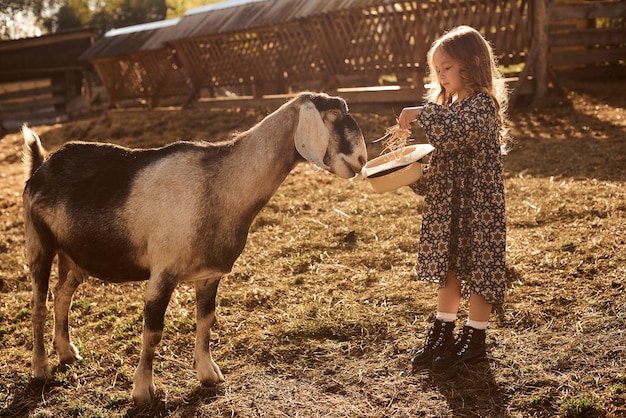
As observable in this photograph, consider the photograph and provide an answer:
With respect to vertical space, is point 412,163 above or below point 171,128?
above

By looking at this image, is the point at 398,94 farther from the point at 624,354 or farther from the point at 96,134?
the point at 624,354

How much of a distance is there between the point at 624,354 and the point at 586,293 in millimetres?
1058

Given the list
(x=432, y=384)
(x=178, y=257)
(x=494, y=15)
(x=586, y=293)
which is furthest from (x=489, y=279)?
(x=494, y=15)

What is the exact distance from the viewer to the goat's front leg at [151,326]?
13.4 feet

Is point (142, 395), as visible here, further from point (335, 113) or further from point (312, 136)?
point (335, 113)

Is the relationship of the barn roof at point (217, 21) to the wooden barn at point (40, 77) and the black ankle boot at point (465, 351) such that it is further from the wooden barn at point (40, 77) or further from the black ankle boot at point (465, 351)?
the black ankle boot at point (465, 351)

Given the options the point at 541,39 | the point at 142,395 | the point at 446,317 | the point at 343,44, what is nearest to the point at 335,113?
the point at 446,317

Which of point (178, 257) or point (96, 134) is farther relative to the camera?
point (96, 134)

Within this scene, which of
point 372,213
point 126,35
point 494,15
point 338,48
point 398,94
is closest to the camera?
point 372,213

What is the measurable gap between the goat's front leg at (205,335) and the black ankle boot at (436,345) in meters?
1.26

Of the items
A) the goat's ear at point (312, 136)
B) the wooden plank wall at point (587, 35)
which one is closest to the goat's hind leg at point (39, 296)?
the goat's ear at point (312, 136)

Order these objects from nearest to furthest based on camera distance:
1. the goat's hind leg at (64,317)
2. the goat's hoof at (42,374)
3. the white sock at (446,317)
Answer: the white sock at (446,317)
the goat's hoof at (42,374)
the goat's hind leg at (64,317)

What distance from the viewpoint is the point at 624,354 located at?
4113 mm

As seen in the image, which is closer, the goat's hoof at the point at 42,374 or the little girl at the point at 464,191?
the little girl at the point at 464,191
